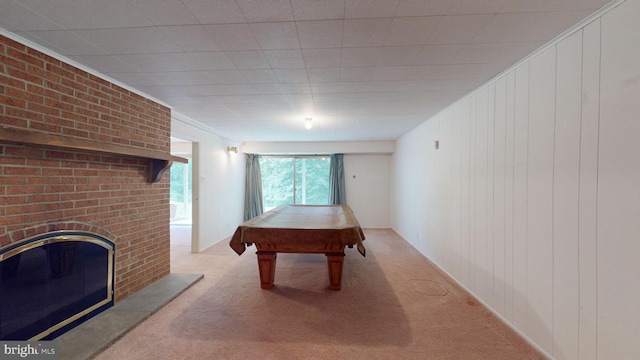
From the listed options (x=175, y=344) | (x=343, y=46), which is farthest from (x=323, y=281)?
(x=343, y=46)

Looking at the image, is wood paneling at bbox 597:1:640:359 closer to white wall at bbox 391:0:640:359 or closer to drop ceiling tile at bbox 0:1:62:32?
white wall at bbox 391:0:640:359

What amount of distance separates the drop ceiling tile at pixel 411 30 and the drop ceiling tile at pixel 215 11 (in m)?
0.90

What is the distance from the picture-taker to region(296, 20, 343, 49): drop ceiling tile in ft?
4.89

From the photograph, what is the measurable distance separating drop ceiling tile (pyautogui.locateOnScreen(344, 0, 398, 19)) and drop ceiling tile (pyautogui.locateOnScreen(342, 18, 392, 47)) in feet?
0.14

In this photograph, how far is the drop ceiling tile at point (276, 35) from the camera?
4.99ft

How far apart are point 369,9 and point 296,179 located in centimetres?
562

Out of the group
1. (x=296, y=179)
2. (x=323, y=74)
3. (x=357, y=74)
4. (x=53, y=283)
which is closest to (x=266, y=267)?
(x=53, y=283)

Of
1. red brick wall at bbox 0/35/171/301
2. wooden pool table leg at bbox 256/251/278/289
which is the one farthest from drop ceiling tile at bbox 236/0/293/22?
wooden pool table leg at bbox 256/251/278/289

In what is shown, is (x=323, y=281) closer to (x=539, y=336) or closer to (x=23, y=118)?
(x=539, y=336)

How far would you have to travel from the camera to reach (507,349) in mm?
1804

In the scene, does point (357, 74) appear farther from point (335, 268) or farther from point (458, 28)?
point (335, 268)

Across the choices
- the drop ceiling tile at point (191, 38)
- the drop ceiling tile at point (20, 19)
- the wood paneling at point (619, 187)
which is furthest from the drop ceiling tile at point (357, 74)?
the drop ceiling tile at point (20, 19)

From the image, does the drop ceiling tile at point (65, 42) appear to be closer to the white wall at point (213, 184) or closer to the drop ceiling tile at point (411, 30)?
the white wall at point (213, 184)

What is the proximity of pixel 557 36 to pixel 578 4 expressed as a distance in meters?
0.32
